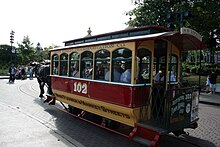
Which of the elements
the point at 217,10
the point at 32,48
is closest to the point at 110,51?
the point at 217,10

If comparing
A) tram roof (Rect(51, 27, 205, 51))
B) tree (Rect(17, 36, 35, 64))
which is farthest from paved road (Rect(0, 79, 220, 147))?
tree (Rect(17, 36, 35, 64))

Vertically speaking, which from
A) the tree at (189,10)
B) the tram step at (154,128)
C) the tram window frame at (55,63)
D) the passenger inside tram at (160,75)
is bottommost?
the tram step at (154,128)

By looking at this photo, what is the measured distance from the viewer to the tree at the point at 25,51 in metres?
48.0

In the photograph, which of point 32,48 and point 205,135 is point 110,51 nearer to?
point 205,135

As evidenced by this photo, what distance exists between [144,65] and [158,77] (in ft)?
2.24

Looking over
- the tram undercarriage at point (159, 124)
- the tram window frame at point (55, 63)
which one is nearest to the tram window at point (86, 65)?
the tram undercarriage at point (159, 124)

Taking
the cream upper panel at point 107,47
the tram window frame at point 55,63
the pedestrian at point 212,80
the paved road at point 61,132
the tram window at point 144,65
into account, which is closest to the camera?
the cream upper panel at point 107,47

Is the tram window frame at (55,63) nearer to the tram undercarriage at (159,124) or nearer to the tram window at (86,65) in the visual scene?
the tram window at (86,65)

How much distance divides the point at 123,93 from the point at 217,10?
1465 centimetres

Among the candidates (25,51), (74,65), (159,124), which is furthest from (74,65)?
(25,51)

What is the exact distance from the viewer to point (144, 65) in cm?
635

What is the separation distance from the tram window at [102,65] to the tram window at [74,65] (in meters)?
1.24

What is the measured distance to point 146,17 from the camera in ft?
67.4

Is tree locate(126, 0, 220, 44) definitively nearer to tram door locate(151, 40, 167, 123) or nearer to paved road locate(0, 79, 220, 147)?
tram door locate(151, 40, 167, 123)
